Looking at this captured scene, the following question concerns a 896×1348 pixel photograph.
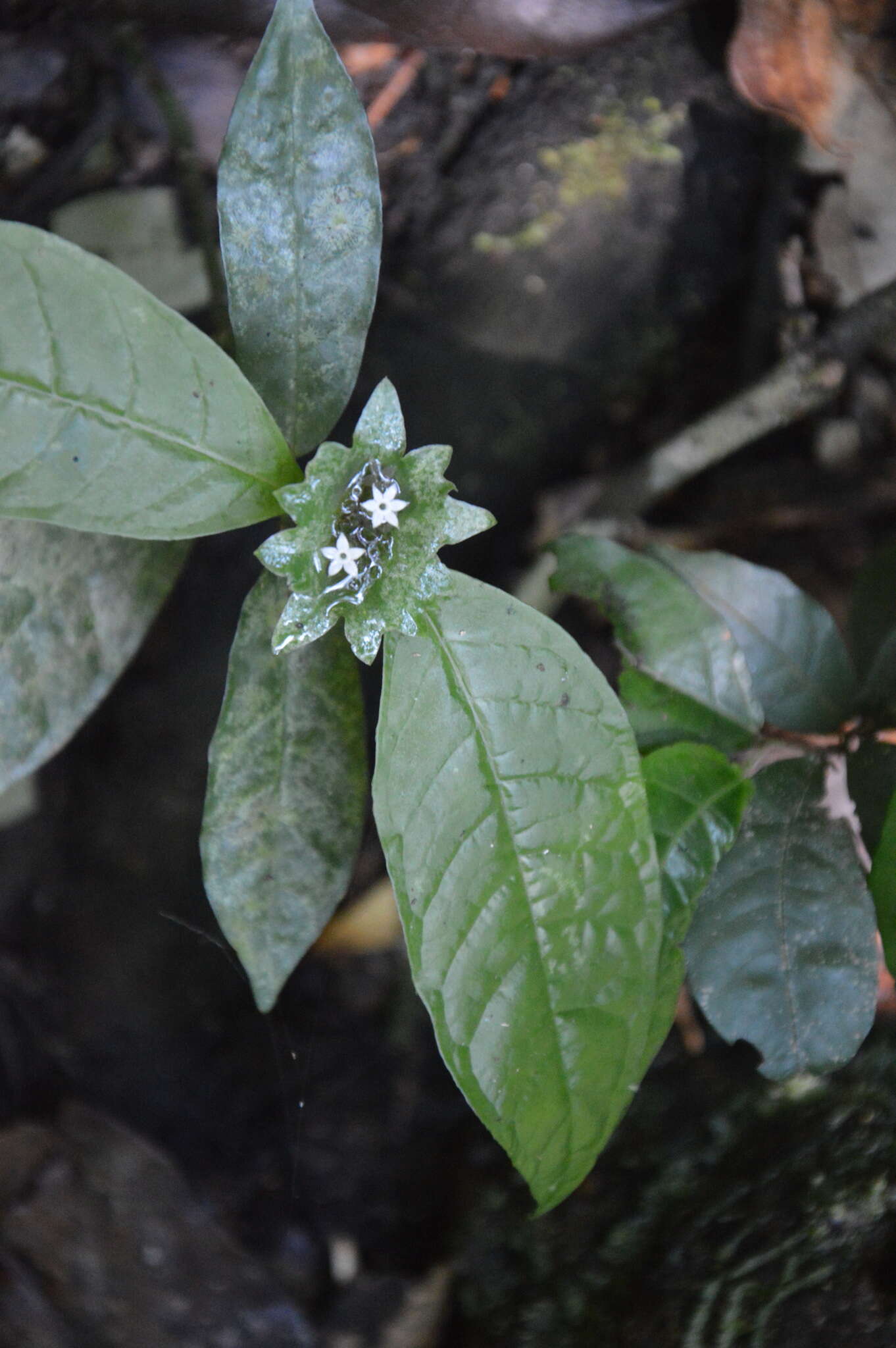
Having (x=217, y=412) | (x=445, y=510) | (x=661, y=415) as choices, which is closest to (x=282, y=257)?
(x=217, y=412)

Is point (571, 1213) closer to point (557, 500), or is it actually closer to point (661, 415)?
point (557, 500)

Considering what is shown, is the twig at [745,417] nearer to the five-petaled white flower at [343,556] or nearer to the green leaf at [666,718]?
the green leaf at [666,718]

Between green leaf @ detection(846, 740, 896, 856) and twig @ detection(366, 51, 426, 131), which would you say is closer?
green leaf @ detection(846, 740, 896, 856)

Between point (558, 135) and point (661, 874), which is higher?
point (558, 135)

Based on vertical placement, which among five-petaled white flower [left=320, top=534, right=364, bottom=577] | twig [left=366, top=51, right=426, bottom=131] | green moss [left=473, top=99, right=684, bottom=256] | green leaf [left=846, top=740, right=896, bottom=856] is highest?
twig [left=366, top=51, right=426, bottom=131]

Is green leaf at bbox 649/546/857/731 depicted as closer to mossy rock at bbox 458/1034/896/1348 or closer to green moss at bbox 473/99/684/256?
mossy rock at bbox 458/1034/896/1348

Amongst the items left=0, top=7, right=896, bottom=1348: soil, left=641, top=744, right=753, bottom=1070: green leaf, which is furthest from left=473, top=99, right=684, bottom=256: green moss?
left=641, top=744, right=753, bottom=1070: green leaf
